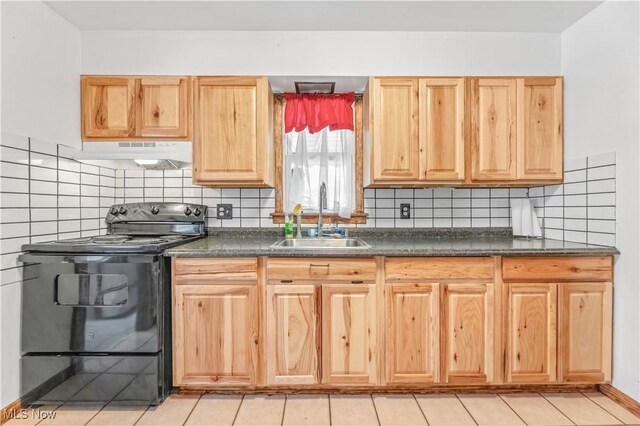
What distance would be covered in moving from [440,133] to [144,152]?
188 centimetres

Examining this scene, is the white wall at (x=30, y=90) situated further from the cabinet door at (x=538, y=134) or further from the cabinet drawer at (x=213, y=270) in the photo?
the cabinet door at (x=538, y=134)

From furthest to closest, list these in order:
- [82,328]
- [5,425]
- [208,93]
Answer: [208,93]
[82,328]
[5,425]

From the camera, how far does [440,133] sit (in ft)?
7.34

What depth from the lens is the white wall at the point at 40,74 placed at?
1.78m

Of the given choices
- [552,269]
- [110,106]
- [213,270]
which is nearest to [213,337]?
[213,270]

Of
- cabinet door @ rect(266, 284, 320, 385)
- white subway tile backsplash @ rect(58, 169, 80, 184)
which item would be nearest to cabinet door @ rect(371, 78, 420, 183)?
cabinet door @ rect(266, 284, 320, 385)

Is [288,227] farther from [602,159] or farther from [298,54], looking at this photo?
[602,159]

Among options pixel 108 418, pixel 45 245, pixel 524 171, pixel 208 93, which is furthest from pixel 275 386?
pixel 524 171

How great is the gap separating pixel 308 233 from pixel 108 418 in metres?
1.55

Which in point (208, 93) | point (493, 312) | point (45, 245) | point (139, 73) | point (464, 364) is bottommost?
point (464, 364)

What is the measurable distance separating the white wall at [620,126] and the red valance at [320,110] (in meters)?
1.49

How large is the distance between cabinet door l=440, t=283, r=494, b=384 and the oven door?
1.62m

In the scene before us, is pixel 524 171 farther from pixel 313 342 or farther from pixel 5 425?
pixel 5 425

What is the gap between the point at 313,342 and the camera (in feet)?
6.32
